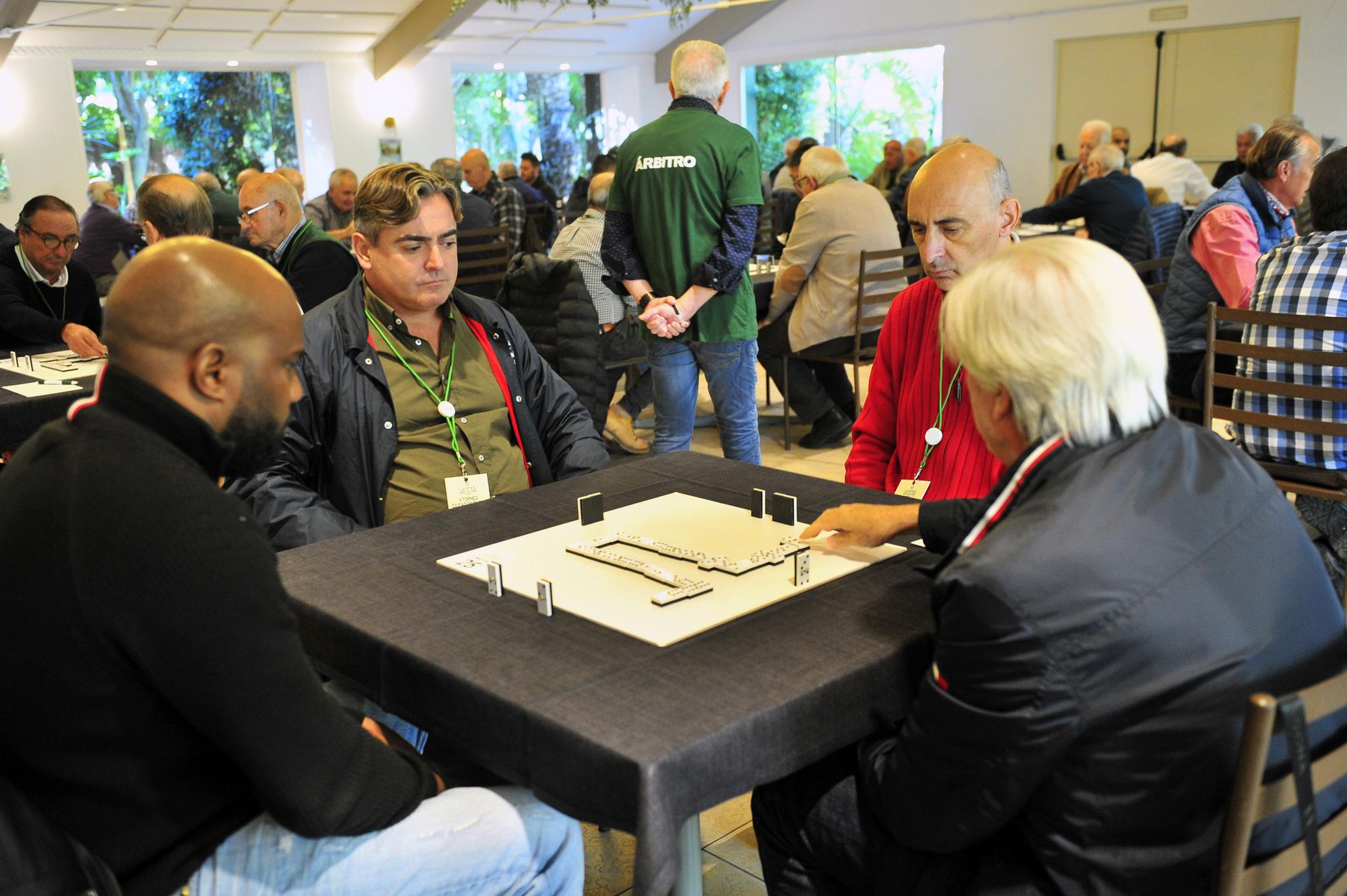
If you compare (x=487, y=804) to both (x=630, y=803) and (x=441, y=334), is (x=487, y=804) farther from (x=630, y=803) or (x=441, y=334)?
(x=441, y=334)

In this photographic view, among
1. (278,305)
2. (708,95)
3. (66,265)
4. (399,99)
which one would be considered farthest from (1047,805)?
(399,99)

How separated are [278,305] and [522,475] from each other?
123cm

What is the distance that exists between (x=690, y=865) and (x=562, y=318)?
9.09 feet

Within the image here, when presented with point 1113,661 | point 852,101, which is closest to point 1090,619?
point 1113,661

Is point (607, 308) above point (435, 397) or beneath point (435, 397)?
beneath

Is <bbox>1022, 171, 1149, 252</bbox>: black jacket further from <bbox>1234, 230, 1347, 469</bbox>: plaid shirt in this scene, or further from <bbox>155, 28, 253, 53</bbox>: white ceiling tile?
<bbox>155, 28, 253, 53</bbox>: white ceiling tile

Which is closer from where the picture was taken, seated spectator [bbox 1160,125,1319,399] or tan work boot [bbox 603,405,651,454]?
seated spectator [bbox 1160,125,1319,399]

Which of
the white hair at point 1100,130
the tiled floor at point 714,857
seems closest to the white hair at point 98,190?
the white hair at point 1100,130

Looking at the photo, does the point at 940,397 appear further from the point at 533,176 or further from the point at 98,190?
the point at 533,176

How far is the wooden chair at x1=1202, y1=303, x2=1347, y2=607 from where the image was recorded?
9.47ft

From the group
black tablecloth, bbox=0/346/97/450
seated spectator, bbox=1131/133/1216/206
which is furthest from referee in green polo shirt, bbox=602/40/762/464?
seated spectator, bbox=1131/133/1216/206

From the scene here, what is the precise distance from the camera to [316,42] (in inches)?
519

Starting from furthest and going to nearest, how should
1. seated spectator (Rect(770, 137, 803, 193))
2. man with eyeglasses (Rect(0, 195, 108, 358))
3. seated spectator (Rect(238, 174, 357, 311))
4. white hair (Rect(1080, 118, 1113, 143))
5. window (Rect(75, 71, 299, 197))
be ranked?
window (Rect(75, 71, 299, 197)), seated spectator (Rect(770, 137, 803, 193)), white hair (Rect(1080, 118, 1113, 143)), man with eyeglasses (Rect(0, 195, 108, 358)), seated spectator (Rect(238, 174, 357, 311))

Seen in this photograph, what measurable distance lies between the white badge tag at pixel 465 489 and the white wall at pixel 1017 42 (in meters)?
11.2
